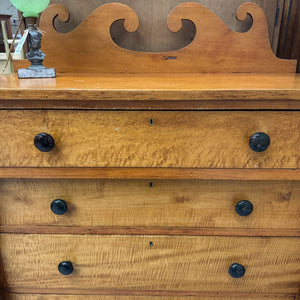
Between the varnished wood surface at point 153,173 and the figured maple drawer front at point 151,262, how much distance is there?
7.5 inches

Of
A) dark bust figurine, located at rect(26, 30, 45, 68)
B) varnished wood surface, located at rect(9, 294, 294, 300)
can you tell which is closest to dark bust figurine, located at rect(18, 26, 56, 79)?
dark bust figurine, located at rect(26, 30, 45, 68)

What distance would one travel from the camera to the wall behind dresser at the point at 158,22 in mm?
898

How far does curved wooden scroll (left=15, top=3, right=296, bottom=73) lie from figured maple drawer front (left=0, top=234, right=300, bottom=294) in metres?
0.58

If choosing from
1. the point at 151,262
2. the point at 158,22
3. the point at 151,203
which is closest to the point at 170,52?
the point at 158,22

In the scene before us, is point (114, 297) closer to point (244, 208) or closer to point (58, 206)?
point (58, 206)

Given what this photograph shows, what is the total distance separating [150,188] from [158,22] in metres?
0.64

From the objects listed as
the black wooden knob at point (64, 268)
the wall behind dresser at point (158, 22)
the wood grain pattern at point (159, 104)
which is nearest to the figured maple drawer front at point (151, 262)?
the black wooden knob at point (64, 268)

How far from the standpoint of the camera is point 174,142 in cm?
54

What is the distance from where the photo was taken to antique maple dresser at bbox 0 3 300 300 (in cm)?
52

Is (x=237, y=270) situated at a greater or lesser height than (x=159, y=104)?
lesser

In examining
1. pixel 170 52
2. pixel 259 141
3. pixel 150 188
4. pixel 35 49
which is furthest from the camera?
pixel 170 52

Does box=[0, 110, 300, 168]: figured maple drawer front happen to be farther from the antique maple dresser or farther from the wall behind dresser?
the wall behind dresser

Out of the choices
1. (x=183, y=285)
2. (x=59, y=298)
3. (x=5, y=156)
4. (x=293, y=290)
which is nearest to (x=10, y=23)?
(x=5, y=156)

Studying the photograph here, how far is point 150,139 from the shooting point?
1.78ft
